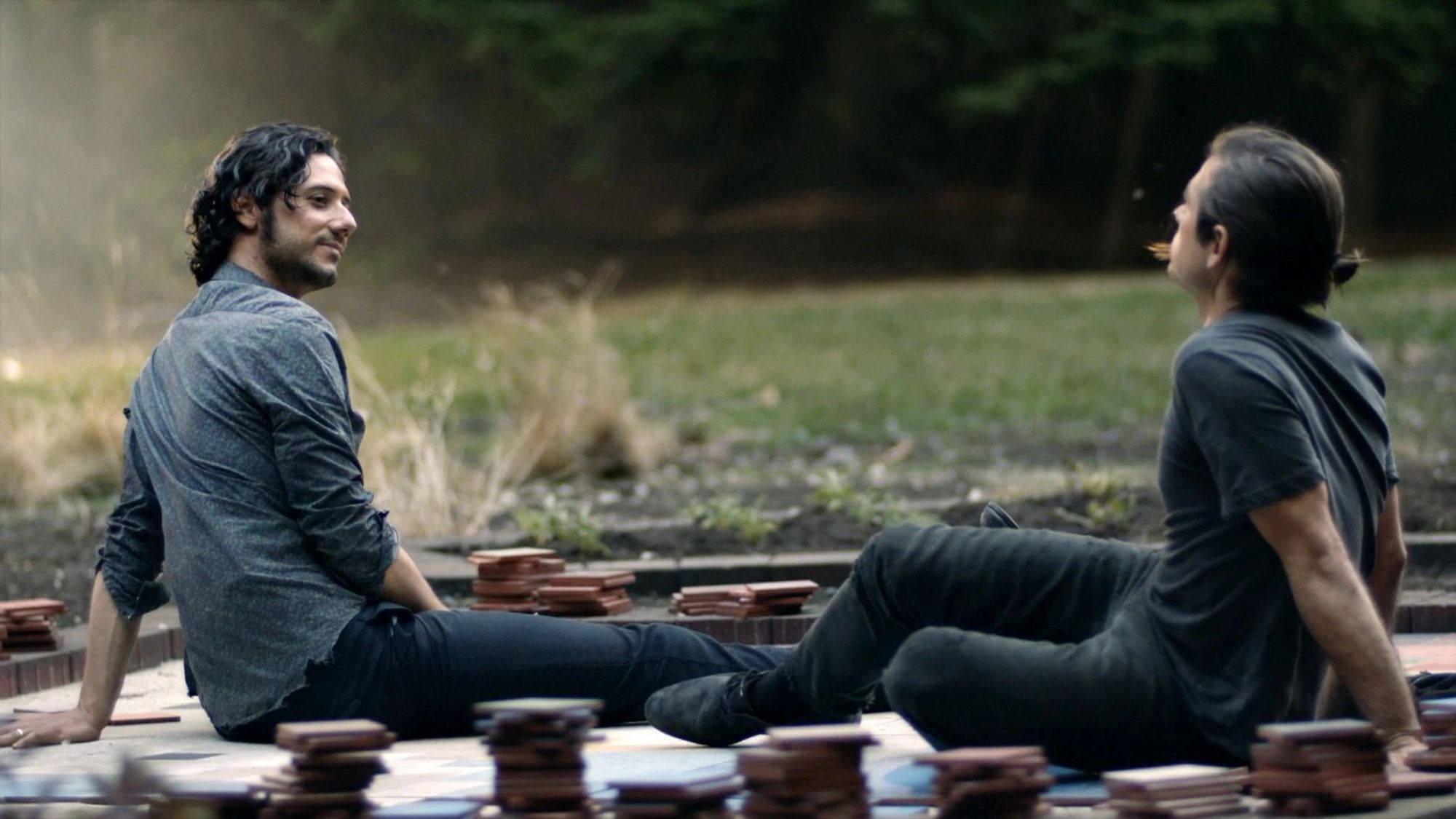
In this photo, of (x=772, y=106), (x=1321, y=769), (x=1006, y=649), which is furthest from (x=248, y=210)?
(x=772, y=106)

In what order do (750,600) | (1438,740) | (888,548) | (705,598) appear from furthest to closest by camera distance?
(705,598)
(750,600)
(888,548)
(1438,740)

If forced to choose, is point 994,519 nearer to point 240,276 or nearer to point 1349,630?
point 1349,630

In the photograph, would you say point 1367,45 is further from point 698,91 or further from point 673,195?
Answer: point 673,195

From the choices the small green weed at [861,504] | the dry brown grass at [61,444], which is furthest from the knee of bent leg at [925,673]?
the dry brown grass at [61,444]

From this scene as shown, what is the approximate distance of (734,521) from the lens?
7.89 m

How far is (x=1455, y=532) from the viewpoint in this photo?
7.45m

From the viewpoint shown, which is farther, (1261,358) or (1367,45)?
(1367,45)

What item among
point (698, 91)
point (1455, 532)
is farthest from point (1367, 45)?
point (1455, 532)

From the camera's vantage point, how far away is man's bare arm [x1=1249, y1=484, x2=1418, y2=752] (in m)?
3.62

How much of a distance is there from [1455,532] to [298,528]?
14.4ft

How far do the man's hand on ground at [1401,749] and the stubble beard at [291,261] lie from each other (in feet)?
7.77

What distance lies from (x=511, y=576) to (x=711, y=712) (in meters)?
1.71

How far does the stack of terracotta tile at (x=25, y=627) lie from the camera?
19.7ft

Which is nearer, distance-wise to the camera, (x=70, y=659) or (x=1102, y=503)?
(x=70, y=659)
